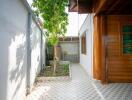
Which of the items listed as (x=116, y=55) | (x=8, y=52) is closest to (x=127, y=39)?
(x=116, y=55)

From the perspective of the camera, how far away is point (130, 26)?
7.85 metres

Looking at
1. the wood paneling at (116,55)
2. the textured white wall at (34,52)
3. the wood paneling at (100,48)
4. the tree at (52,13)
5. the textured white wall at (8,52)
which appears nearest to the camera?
the textured white wall at (8,52)

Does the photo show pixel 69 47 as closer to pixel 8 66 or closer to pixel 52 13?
pixel 52 13

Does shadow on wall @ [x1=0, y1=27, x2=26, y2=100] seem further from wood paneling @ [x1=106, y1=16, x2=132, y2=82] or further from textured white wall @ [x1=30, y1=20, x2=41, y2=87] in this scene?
wood paneling @ [x1=106, y1=16, x2=132, y2=82]

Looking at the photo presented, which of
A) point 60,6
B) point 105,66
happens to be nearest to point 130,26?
point 105,66

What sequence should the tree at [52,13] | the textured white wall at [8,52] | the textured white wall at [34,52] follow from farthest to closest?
the tree at [52,13] < the textured white wall at [34,52] < the textured white wall at [8,52]

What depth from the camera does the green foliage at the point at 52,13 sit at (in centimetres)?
983

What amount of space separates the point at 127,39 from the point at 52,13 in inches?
155

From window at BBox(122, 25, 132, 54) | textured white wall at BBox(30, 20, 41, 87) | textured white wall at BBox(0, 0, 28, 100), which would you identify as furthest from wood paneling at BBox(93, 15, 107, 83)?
textured white wall at BBox(0, 0, 28, 100)

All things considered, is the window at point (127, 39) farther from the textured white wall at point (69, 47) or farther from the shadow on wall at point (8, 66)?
the textured white wall at point (69, 47)

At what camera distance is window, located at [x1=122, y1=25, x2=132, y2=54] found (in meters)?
7.86

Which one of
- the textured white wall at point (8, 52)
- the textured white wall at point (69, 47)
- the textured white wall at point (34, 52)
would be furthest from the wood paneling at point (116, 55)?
the textured white wall at point (69, 47)

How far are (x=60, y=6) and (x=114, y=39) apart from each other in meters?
3.50

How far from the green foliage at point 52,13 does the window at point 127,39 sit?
3468 mm
